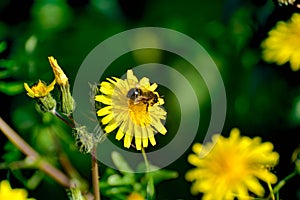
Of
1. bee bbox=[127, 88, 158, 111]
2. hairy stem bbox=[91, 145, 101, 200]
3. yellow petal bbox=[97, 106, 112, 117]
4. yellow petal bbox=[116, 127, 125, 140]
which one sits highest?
bee bbox=[127, 88, 158, 111]

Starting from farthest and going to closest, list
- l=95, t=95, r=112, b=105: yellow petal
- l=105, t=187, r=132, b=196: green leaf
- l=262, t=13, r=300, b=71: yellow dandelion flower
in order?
l=262, t=13, r=300, b=71: yellow dandelion flower
l=105, t=187, r=132, b=196: green leaf
l=95, t=95, r=112, b=105: yellow petal

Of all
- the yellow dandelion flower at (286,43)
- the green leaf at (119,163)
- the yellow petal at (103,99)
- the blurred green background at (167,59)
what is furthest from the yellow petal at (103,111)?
the yellow dandelion flower at (286,43)

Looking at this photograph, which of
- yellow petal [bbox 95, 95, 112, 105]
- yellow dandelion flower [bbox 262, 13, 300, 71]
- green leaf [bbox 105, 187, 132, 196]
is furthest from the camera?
yellow dandelion flower [bbox 262, 13, 300, 71]

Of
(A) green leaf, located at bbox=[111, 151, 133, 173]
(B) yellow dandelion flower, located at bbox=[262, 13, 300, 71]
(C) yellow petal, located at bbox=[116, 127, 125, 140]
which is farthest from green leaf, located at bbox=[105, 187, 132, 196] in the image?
(B) yellow dandelion flower, located at bbox=[262, 13, 300, 71]

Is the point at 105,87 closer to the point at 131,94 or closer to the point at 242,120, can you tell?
the point at 131,94

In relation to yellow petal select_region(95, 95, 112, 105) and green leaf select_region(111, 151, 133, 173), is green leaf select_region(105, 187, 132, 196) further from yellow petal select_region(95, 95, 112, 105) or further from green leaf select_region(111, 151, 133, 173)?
yellow petal select_region(95, 95, 112, 105)

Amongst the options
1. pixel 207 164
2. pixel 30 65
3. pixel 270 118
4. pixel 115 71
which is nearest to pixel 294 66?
pixel 270 118
